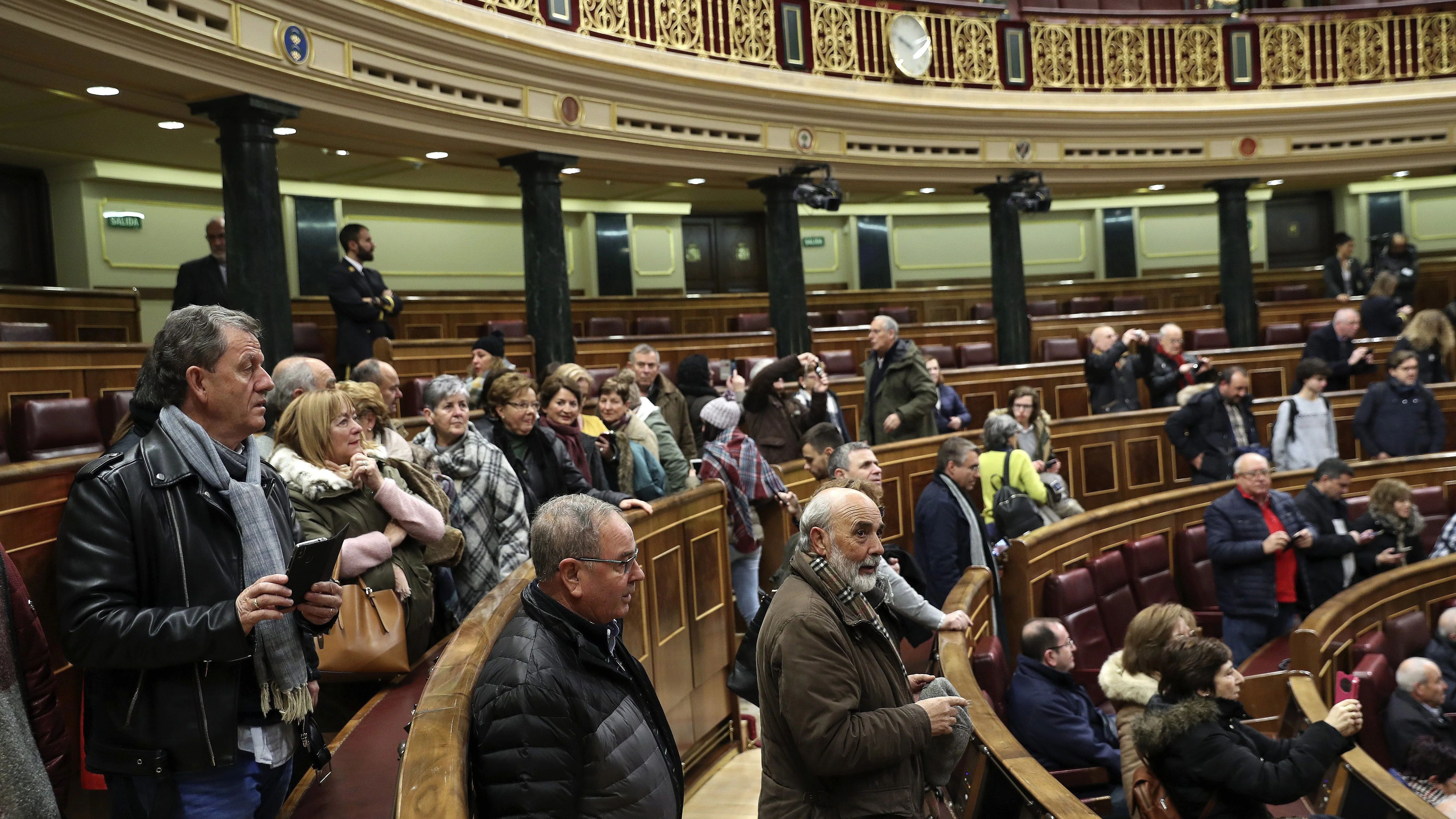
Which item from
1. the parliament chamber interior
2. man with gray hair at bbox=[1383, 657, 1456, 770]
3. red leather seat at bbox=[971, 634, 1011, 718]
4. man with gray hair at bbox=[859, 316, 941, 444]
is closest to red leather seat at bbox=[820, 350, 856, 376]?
the parliament chamber interior

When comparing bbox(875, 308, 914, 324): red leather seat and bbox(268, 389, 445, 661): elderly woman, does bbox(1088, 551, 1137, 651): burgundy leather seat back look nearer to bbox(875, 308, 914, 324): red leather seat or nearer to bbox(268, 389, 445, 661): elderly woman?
bbox(268, 389, 445, 661): elderly woman

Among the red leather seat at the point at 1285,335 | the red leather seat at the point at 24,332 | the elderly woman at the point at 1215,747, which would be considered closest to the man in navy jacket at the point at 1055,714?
the elderly woman at the point at 1215,747

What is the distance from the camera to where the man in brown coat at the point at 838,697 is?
2369mm

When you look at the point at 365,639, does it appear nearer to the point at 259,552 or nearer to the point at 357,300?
the point at 259,552

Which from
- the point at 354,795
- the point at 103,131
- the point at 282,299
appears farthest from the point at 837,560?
the point at 103,131

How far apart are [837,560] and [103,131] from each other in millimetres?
7658

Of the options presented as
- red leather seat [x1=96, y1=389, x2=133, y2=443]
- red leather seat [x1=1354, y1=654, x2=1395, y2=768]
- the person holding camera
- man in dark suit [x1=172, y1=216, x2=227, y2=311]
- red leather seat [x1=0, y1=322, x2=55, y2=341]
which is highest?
man in dark suit [x1=172, y1=216, x2=227, y2=311]

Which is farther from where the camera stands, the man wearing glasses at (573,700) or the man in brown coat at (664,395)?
the man in brown coat at (664,395)

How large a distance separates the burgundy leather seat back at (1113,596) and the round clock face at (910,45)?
6220 mm

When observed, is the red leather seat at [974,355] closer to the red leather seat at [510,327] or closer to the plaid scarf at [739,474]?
the red leather seat at [510,327]

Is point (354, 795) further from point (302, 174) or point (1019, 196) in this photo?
point (1019, 196)

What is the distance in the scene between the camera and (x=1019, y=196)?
37.6 ft

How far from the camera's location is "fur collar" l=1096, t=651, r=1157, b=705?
3.75 m

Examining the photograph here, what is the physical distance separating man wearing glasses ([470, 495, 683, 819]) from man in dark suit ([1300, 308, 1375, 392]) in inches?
323
